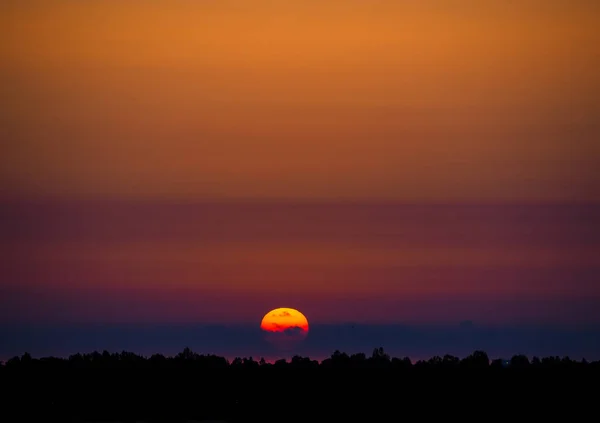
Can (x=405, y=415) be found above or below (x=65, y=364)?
below

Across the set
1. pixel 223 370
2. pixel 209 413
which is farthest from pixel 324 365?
pixel 209 413

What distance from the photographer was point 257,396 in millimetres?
173500

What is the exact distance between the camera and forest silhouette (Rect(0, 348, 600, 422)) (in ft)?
530

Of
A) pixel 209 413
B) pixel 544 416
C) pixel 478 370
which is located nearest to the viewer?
pixel 544 416

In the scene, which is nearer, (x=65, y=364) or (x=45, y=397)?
(x=45, y=397)

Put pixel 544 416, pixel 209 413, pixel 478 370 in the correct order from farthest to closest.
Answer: pixel 478 370
pixel 209 413
pixel 544 416

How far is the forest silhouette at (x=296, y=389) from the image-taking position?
530 feet

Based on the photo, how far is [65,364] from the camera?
197375 millimetres

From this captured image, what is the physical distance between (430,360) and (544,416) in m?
41.6

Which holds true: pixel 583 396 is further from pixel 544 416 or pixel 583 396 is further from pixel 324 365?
pixel 324 365

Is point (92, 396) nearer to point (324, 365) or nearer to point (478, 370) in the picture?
point (324, 365)

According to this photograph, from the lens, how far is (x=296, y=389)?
17538 centimetres

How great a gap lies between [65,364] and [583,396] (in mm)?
73601

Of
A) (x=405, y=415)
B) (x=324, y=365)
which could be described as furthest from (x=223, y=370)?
(x=405, y=415)
